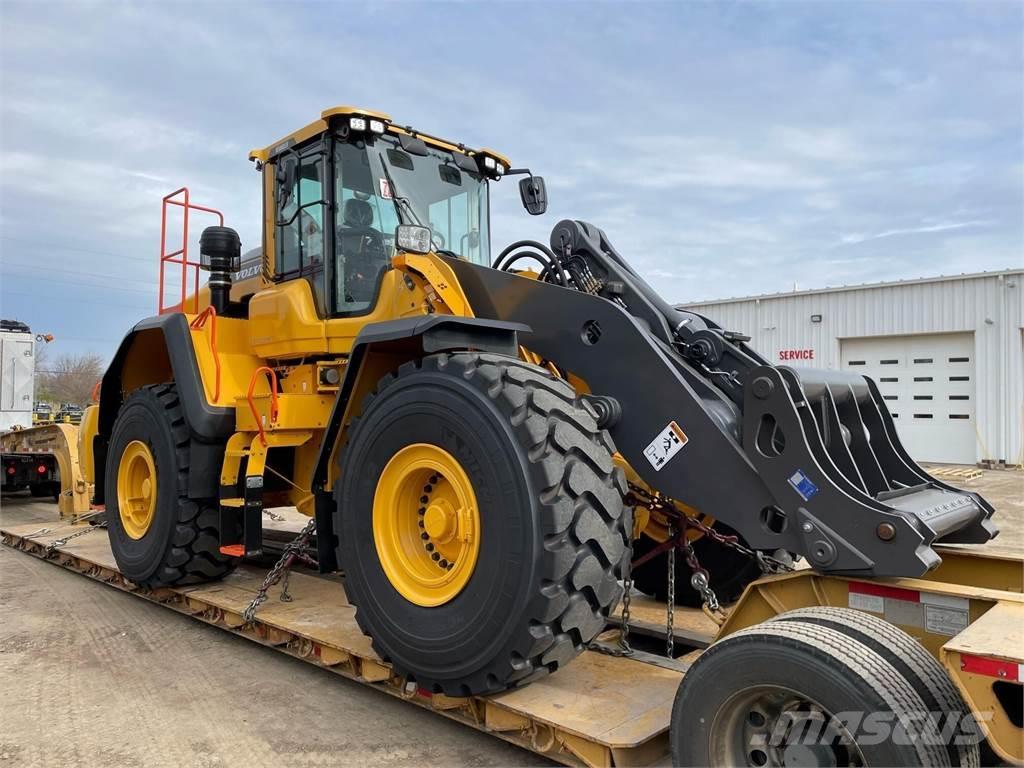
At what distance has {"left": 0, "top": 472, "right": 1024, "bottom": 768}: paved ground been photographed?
352cm

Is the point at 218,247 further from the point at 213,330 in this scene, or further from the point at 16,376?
the point at 16,376

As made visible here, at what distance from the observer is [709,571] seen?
16.1ft

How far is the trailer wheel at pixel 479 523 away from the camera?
10.2 ft

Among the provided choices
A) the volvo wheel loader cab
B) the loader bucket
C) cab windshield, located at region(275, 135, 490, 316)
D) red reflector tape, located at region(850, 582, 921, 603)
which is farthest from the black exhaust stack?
red reflector tape, located at region(850, 582, 921, 603)

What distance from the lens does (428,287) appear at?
4.36 metres

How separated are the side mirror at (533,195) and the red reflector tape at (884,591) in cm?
306

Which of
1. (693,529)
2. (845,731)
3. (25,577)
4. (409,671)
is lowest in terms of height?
(25,577)

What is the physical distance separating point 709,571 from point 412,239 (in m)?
2.73

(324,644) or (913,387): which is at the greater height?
(913,387)

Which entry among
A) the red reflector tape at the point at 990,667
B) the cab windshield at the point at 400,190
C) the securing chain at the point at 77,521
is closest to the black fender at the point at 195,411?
the cab windshield at the point at 400,190

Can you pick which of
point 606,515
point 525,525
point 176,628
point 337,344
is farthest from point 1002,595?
point 176,628

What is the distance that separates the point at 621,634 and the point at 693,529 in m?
0.72

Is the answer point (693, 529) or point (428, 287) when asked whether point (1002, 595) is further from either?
point (428, 287)

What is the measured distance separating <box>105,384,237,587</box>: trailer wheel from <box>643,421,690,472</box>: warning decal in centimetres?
353
